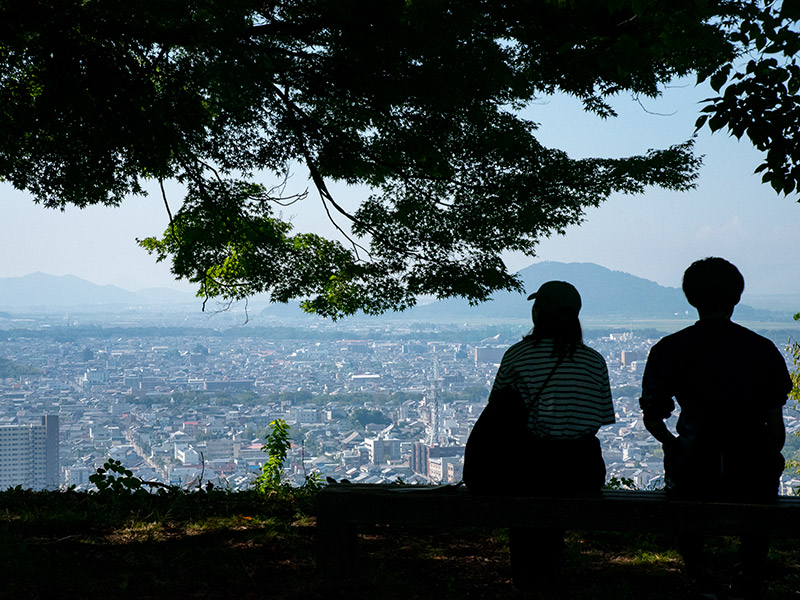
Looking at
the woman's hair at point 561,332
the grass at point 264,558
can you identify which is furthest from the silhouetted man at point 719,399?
the grass at point 264,558

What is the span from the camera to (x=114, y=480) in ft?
17.6

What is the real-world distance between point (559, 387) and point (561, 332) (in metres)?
0.23

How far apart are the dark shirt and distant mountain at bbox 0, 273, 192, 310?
15830cm

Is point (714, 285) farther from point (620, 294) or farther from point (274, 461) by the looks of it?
point (620, 294)

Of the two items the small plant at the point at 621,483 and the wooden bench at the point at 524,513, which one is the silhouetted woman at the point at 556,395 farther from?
the small plant at the point at 621,483

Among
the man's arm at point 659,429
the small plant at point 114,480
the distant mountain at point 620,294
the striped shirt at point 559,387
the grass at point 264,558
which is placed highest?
the distant mountain at point 620,294

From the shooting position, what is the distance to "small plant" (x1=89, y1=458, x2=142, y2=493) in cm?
531

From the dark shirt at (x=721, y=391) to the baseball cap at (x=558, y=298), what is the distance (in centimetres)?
37

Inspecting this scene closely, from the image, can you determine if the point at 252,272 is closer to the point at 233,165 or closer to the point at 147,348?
the point at 233,165

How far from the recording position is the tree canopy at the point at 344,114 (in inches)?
225

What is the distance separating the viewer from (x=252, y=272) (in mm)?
7652

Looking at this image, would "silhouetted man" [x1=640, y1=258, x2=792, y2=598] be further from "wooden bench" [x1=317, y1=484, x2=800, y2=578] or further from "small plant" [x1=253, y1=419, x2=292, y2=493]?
"small plant" [x1=253, y1=419, x2=292, y2=493]

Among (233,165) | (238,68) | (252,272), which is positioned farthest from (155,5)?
(252,272)

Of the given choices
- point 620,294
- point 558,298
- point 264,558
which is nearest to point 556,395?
point 558,298
